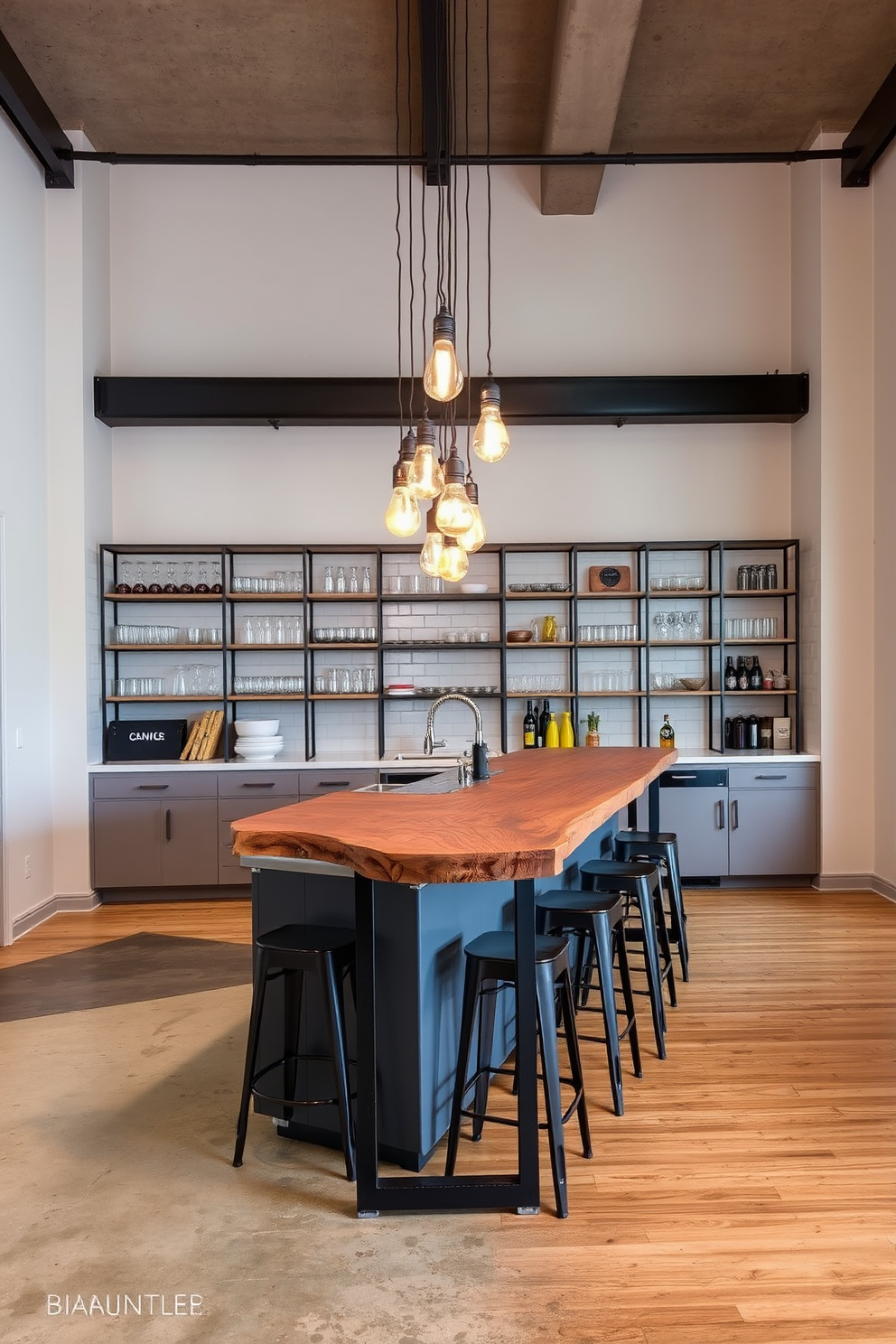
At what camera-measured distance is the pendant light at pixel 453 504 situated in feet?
11.2

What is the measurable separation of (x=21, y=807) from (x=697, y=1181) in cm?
456

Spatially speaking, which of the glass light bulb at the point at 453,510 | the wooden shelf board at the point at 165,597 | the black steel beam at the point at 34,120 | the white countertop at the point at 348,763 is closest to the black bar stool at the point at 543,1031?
the glass light bulb at the point at 453,510

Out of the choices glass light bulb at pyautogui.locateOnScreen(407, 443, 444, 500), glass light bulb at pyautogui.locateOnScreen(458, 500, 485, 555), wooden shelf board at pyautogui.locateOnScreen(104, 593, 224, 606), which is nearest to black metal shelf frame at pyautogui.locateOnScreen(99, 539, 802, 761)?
wooden shelf board at pyautogui.locateOnScreen(104, 593, 224, 606)

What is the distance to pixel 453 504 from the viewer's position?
3.43m

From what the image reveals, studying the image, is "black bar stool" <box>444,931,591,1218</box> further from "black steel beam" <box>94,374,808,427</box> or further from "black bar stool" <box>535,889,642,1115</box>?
"black steel beam" <box>94,374,808,427</box>

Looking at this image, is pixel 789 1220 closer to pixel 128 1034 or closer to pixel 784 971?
pixel 784 971

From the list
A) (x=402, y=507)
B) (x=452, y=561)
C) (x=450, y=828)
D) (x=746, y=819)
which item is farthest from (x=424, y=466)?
(x=746, y=819)

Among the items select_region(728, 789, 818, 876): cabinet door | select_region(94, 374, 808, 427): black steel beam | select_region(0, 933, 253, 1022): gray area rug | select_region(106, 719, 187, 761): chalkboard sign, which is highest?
select_region(94, 374, 808, 427): black steel beam

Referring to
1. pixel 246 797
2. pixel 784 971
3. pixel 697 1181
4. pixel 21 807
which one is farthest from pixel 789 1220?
pixel 21 807

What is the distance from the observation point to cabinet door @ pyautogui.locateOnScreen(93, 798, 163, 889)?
6.31 m

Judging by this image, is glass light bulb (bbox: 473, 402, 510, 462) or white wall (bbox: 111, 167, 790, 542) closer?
glass light bulb (bbox: 473, 402, 510, 462)

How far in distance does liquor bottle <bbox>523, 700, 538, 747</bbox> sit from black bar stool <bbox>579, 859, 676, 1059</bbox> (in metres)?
2.56

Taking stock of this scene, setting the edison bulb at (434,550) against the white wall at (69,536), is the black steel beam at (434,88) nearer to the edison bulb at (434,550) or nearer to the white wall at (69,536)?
the edison bulb at (434,550)

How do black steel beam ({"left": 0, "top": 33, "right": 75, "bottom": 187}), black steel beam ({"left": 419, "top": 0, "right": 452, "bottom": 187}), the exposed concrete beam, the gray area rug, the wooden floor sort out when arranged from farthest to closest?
1. black steel beam ({"left": 0, "top": 33, "right": 75, "bottom": 187})
2. black steel beam ({"left": 419, "top": 0, "right": 452, "bottom": 187})
3. the exposed concrete beam
4. the gray area rug
5. the wooden floor
